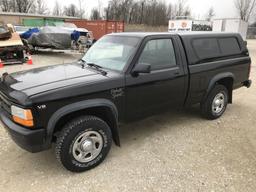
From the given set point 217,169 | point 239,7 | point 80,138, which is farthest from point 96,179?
point 239,7

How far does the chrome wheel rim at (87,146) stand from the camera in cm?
337

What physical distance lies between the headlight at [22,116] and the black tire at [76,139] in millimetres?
430

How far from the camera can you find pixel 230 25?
25.5 metres

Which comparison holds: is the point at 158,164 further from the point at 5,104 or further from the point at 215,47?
the point at 215,47

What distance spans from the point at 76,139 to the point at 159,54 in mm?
1960

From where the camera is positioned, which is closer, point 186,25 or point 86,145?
point 86,145

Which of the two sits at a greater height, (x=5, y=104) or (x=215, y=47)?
(x=215, y=47)

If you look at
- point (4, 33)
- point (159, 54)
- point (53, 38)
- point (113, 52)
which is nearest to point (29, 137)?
point (113, 52)

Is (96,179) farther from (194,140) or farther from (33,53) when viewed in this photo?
(33,53)

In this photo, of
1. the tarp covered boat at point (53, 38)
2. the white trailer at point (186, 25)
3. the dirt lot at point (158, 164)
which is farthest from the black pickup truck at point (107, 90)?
the white trailer at point (186, 25)

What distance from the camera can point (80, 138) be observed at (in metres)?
3.37

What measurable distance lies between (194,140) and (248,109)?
2.40 metres

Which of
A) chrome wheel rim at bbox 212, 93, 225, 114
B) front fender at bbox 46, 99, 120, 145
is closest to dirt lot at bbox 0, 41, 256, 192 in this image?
chrome wheel rim at bbox 212, 93, 225, 114

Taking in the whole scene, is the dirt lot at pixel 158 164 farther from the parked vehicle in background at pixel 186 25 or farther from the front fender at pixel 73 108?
the parked vehicle in background at pixel 186 25
